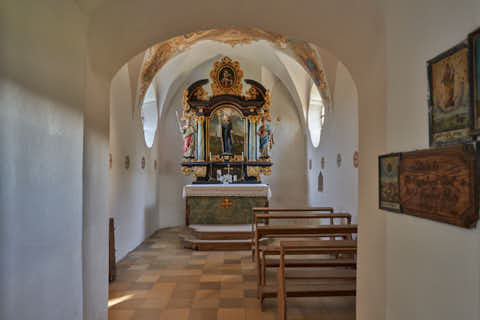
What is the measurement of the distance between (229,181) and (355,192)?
4001 mm

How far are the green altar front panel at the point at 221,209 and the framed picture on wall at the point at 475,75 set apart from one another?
7.12 metres

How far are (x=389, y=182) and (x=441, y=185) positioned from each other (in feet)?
2.08

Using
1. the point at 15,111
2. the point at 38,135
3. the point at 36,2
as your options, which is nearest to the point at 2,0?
the point at 36,2

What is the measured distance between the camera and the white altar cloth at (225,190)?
8.42 meters

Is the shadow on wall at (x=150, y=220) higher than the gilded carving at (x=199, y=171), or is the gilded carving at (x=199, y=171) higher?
the gilded carving at (x=199, y=171)

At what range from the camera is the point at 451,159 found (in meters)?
→ 1.65

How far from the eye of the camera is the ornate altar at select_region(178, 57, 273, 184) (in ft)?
30.6

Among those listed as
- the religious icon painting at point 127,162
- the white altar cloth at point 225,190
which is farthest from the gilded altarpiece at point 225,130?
the religious icon painting at point 127,162

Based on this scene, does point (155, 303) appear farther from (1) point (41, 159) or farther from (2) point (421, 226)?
(2) point (421, 226)

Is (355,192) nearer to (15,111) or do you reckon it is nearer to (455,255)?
(455,255)

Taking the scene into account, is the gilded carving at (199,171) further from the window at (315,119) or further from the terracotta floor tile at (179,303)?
the terracotta floor tile at (179,303)

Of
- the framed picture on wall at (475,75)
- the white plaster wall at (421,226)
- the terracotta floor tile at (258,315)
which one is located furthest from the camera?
the terracotta floor tile at (258,315)

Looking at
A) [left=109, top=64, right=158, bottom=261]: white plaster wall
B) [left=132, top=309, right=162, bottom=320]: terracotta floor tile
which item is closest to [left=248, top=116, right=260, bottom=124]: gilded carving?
[left=109, top=64, right=158, bottom=261]: white plaster wall

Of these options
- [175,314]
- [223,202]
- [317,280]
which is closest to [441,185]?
[317,280]
